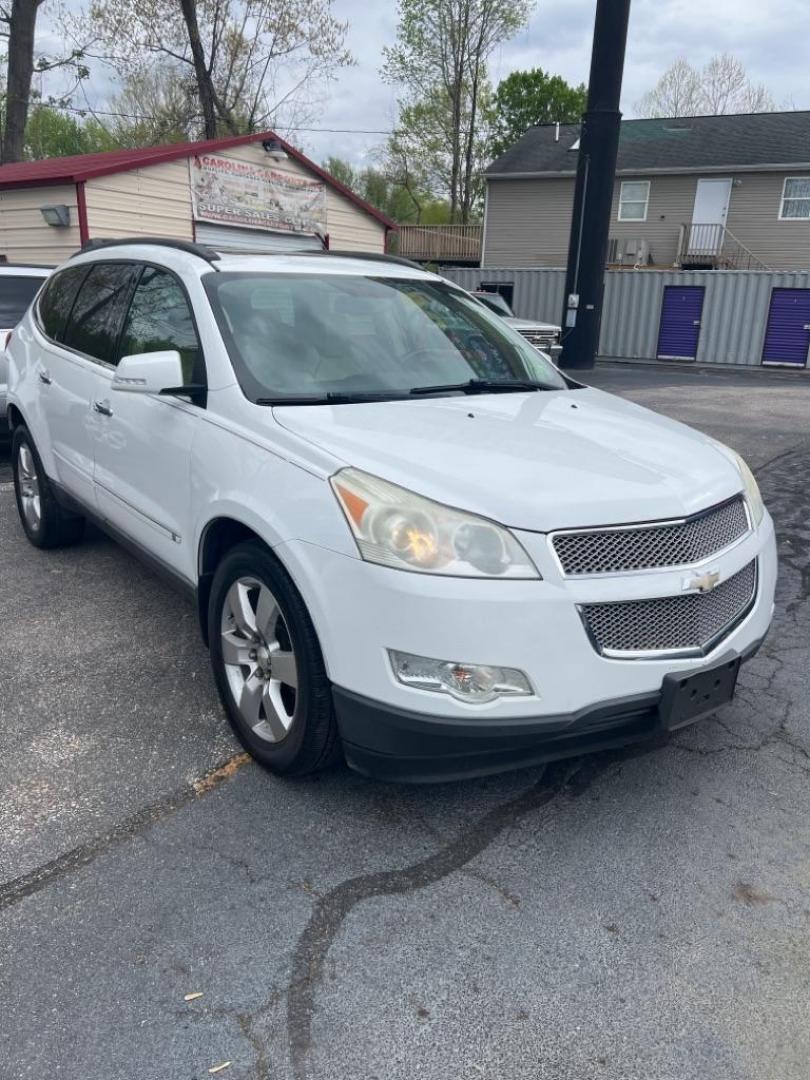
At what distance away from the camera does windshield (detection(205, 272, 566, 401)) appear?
10.4 ft

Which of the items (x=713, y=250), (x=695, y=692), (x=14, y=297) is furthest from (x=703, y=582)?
(x=713, y=250)

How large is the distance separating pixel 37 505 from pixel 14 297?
386cm

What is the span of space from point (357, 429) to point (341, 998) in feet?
5.44

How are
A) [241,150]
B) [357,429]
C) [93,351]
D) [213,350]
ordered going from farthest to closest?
[241,150]
[93,351]
[213,350]
[357,429]

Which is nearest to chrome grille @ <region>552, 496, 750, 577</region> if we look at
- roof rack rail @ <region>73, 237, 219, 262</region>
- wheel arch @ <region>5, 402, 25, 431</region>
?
roof rack rail @ <region>73, 237, 219, 262</region>

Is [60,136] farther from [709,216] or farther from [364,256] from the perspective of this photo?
[364,256]

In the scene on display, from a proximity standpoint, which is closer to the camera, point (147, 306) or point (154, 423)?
point (154, 423)

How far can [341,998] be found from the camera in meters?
1.99

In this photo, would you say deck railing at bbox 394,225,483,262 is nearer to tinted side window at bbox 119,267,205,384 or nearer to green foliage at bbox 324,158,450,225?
green foliage at bbox 324,158,450,225

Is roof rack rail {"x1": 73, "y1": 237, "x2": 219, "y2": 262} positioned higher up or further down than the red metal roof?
further down

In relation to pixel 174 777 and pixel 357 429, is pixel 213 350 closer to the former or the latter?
pixel 357 429

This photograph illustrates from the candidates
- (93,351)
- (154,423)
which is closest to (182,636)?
(154,423)

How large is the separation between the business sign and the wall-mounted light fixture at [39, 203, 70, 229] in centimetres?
254

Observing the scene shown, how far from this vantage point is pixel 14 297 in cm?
794
